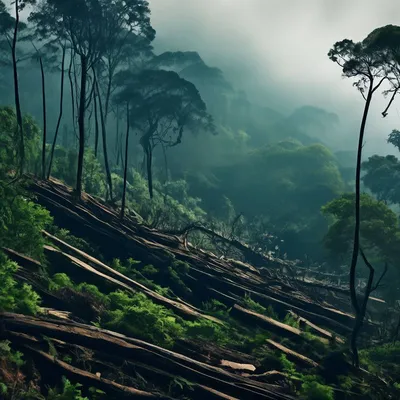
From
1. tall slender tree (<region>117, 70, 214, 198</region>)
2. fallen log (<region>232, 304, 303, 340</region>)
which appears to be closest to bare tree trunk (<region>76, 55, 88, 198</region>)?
fallen log (<region>232, 304, 303, 340</region>)

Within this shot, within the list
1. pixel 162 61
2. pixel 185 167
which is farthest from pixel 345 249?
pixel 185 167

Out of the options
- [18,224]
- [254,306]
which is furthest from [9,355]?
[254,306]

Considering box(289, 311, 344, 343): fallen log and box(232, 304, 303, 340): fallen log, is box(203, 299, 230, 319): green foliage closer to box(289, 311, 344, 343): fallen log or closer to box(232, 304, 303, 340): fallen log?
box(232, 304, 303, 340): fallen log

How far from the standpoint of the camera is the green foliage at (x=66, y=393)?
1248 cm

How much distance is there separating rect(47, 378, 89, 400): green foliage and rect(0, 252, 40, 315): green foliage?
2860 millimetres

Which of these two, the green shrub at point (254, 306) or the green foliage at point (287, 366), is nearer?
the green foliage at point (287, 366)

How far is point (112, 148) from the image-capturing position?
301 feet

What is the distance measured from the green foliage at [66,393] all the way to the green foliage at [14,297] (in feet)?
9.38

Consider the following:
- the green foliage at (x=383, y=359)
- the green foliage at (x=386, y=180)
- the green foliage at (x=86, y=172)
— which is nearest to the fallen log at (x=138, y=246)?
the green foliage at (x=383, y=359)

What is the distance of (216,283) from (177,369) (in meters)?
11.2

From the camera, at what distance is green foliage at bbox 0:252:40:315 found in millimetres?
14806

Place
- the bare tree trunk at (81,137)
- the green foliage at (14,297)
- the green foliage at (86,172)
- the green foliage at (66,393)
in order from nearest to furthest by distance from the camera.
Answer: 1. the green foliage at (66,393)
2. the green foliage at (14,297)
3. the bare tree trunk at (81,137)
4. the green foliage at (86,172)

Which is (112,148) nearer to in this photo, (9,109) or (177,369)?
(9,109)

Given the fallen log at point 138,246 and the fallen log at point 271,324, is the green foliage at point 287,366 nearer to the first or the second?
the fallen log at point 271,324
